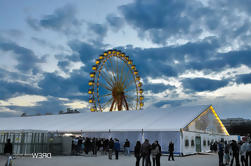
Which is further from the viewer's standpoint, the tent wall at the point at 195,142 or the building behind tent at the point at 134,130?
the tent wall at the point at 195,142

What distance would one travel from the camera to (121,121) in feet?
77.4

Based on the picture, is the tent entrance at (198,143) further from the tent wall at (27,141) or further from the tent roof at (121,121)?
the tent wall at (27,141)

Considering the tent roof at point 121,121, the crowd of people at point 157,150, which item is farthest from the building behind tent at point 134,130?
the crowd of people at point 157,150

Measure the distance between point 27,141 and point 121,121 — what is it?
821 centimetres

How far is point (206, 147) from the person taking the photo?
23641 mm

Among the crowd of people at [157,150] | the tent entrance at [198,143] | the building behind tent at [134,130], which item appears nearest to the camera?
the crowd of people at [157,150]

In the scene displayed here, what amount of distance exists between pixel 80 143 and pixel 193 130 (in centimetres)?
864

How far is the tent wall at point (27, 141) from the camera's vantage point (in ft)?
59.6

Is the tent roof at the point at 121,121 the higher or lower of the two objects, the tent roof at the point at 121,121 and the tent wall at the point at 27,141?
the higher

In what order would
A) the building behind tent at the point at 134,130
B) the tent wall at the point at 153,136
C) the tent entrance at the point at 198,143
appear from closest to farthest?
1. the building behind tent at the point at 134,130
2. the tent wall at the point at 153,136
3. the tent entrance at the point at 198,143

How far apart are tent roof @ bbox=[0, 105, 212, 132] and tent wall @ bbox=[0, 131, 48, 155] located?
4.93m

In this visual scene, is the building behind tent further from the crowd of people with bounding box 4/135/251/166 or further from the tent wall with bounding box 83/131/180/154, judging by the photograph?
the crowd of people with bounding box 4/135/251/166

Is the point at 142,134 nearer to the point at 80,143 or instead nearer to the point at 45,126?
the point at 80,143

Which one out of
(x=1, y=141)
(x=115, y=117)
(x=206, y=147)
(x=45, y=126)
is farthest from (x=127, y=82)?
(x=1, y=141)
